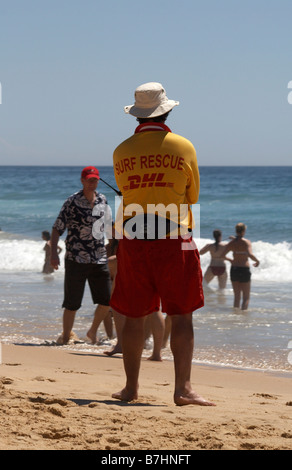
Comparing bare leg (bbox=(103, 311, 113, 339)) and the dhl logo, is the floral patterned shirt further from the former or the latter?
the dhl logo

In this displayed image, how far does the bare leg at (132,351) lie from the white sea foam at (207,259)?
1188cm

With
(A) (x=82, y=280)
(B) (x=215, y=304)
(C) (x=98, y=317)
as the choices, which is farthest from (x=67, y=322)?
(B) (x=215, y=304)

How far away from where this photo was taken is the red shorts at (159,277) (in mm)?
Answer: 4156

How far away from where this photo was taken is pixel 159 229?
4156 millimetres

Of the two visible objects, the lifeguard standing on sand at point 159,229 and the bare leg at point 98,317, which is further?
the bare leg at point 98,317

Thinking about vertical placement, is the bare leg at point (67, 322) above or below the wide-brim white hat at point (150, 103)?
below

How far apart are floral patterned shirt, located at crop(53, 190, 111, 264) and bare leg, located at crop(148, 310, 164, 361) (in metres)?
1.00

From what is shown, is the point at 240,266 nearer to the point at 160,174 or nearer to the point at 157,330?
the point at 157,330

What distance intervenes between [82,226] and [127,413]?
329 centimetres

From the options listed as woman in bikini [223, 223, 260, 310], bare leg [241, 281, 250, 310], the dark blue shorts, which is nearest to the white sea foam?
woman in bikini [223, 223, 260, 310]

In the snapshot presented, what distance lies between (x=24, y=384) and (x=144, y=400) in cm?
90

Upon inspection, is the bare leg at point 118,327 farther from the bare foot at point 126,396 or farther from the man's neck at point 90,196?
the bare foot at point 126,396

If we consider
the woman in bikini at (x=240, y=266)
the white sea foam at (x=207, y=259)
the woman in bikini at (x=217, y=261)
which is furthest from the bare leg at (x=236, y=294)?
the white sea foam at (x=207, y=259)

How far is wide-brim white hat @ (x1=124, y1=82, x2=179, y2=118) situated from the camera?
14.0 ft
